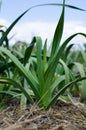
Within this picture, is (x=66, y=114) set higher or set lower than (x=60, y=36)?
lower

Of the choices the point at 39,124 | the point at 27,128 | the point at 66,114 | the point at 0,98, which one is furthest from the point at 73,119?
the point at 0,98

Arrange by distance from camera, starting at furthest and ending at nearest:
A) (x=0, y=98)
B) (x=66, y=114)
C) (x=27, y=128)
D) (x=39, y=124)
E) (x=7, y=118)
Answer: (x=0, y=98)
(x=66, y=114)
(x=7, y=118)
(x=39, y=124)
(x=27, y=128)

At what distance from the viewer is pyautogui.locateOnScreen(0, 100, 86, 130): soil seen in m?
1.54

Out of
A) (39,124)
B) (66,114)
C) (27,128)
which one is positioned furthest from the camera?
(66,114)

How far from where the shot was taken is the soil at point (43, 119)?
1539 millimetres

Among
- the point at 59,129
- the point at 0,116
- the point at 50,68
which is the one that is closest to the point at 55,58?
the point at 50,68

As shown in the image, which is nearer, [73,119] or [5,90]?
[73,119]

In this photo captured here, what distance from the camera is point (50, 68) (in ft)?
6.54

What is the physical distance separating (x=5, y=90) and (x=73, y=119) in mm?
600

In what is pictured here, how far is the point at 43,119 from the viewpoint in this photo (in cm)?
169

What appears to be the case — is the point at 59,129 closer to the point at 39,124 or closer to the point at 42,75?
the point at 39,124

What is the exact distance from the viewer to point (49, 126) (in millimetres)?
1609

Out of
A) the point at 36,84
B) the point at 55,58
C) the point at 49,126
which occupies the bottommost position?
the point at 49,126

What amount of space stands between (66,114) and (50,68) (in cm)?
24
